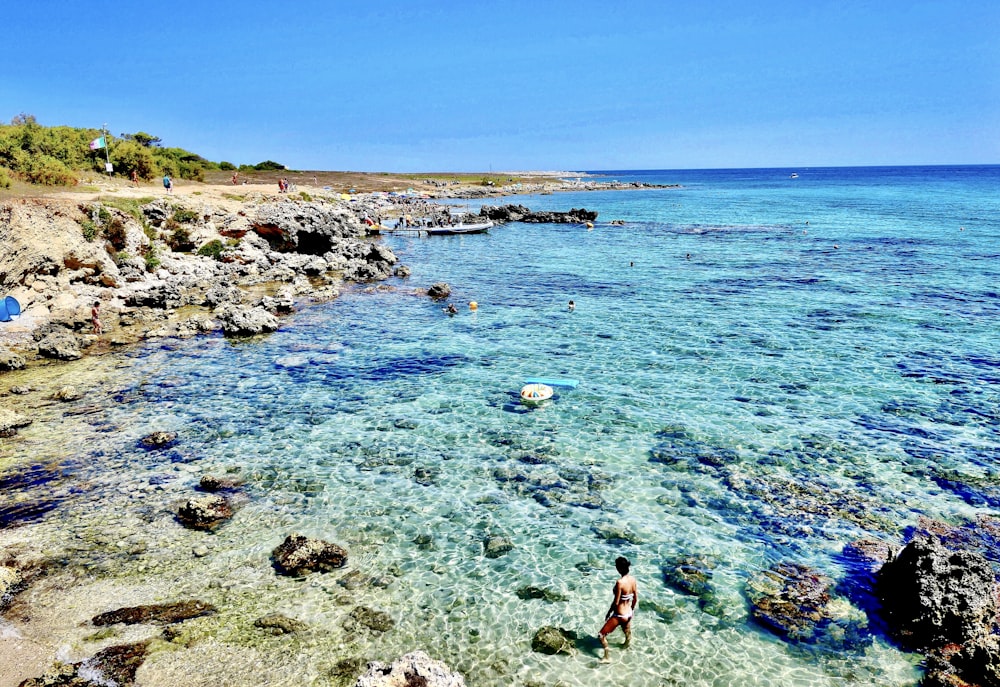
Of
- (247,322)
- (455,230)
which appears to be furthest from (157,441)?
(455,230)

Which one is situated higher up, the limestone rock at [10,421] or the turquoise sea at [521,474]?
the limestone rock at [10,421]

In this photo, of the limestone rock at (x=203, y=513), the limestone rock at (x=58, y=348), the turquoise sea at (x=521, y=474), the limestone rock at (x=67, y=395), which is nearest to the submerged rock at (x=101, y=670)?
the turquoise sea at (x=521, y=474)

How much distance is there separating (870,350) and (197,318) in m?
32.6

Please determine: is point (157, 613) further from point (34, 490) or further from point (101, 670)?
point (34, 490)

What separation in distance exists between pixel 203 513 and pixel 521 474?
26.4ft

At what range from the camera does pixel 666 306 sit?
3331 cm

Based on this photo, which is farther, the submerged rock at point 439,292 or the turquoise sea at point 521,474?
the submerged rock at point 439,292

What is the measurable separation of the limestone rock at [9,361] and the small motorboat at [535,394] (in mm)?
20293

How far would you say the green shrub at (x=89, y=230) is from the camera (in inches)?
1307

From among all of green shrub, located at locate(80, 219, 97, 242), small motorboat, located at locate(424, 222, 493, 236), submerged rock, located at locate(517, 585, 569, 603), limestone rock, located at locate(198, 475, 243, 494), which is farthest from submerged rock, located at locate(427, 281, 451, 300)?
small motorboat, located at locate(424, 222, 493, 236)

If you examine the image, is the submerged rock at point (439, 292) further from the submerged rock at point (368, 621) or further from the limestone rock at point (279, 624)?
the limestone rock at point (279, 624)

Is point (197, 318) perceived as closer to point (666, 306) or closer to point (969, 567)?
point (666, 306)

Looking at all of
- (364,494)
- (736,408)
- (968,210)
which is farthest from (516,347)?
(968,210)

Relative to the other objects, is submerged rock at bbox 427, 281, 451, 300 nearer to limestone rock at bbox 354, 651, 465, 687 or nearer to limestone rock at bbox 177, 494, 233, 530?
limestone rock at bbox 177, 494, 233, 530
